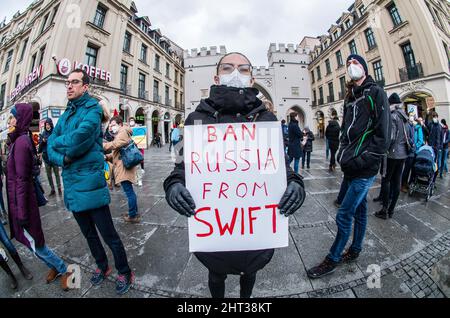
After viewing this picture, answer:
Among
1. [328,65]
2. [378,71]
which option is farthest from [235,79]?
[328,65]

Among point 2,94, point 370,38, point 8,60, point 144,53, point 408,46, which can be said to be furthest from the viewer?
point 144,53

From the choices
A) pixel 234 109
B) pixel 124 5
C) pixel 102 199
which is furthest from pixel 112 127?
pixel 124 5

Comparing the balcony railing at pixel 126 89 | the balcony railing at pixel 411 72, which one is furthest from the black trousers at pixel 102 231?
the balcony railing at pixel 411 72

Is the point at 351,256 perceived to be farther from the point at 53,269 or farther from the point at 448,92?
the point at 448,92

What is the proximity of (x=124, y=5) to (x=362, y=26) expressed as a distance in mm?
20991

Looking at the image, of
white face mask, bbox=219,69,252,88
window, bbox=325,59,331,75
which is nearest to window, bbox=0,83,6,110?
white face mask, bbox=219,69,252,88

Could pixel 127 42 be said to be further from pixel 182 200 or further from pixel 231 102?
pixel 182 200

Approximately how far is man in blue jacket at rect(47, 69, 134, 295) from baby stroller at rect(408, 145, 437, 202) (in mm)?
5376

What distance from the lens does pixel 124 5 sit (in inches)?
584

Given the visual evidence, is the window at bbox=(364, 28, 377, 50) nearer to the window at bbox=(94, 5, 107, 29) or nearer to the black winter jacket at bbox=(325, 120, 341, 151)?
the black winter jacket at bbox=(325, 120, 341, 151)

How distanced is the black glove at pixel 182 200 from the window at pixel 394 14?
20.7 meters

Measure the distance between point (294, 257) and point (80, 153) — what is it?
239cm

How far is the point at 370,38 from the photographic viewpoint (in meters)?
16.2

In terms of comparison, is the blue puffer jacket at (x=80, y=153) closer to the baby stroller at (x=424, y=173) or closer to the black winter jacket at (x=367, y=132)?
the black winter jacket at (x=367, y=132)
